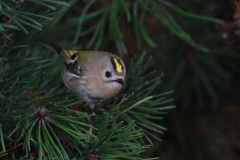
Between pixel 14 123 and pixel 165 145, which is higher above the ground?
pixel 14 123

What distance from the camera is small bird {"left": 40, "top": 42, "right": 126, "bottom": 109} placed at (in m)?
1.52

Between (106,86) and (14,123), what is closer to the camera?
(14,123)

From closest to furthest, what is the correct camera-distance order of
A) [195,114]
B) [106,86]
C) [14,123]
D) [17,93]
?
[14,123]
[17,93]
[106,86]
[195,114]

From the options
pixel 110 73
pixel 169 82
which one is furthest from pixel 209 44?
pixel 110 73

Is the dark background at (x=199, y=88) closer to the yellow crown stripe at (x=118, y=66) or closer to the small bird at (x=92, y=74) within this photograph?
the small bird at (x=92, y=74)

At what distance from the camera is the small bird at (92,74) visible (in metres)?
1.52

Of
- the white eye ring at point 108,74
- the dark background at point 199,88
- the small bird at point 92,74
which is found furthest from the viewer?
the dark background at point 199,88

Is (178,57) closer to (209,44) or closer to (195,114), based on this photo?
(209,44)

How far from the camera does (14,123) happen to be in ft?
3.32

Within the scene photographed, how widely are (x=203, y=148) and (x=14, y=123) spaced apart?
150 cm

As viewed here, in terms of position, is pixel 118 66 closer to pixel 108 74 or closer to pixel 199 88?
pixel 108 74

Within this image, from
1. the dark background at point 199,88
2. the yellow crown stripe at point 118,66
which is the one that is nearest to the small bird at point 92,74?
the yellow crown stripe at point 118,66

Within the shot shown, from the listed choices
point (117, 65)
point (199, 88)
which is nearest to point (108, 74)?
point (117, 65)

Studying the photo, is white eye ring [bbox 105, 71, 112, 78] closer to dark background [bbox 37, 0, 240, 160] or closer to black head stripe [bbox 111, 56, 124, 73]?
black head stripe [bbox 111, 56, 124, 73]
